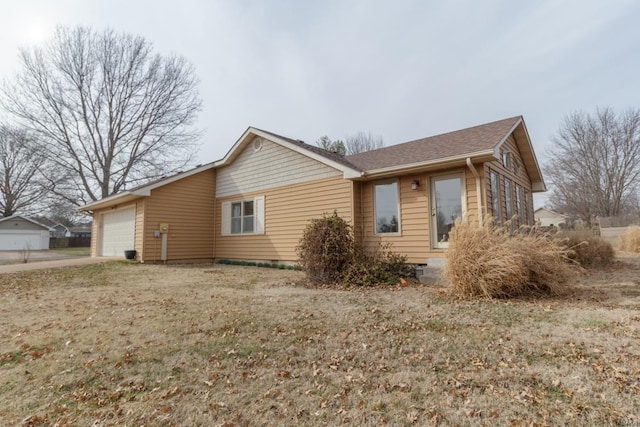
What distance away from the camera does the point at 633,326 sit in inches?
144

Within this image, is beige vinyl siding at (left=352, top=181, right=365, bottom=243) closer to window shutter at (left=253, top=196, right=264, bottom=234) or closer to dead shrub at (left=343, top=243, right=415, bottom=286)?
dead shrub at (left=343, top=243, right=415, bottom=286)

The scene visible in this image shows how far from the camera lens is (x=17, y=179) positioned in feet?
91.2

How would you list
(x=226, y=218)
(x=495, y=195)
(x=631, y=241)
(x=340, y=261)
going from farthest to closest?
(x=631, y=241)
(x=226, y=218)
(x=495, y=195)
(x=340, y=261)

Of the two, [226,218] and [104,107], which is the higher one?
[104,107]

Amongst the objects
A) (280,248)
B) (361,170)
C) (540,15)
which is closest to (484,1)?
(540,15)

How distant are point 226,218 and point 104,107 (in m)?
14.6

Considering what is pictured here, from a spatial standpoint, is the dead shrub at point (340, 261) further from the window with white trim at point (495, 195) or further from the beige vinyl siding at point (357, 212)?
the window with white trim at point (495, 195)

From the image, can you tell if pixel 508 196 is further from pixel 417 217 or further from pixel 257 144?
pixel 257 144

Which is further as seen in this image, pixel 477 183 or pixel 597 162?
pixel 597 162

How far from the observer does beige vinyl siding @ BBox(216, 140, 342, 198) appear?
10.3 metres

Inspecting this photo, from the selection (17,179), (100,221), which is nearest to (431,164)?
(100,221)

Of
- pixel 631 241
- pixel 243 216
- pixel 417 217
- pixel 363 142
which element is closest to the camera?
pixel 417 217

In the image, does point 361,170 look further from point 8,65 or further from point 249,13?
point 8,65

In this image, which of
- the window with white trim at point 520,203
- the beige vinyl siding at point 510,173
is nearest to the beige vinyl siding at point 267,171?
the beige vinyl siding at point 510,173
